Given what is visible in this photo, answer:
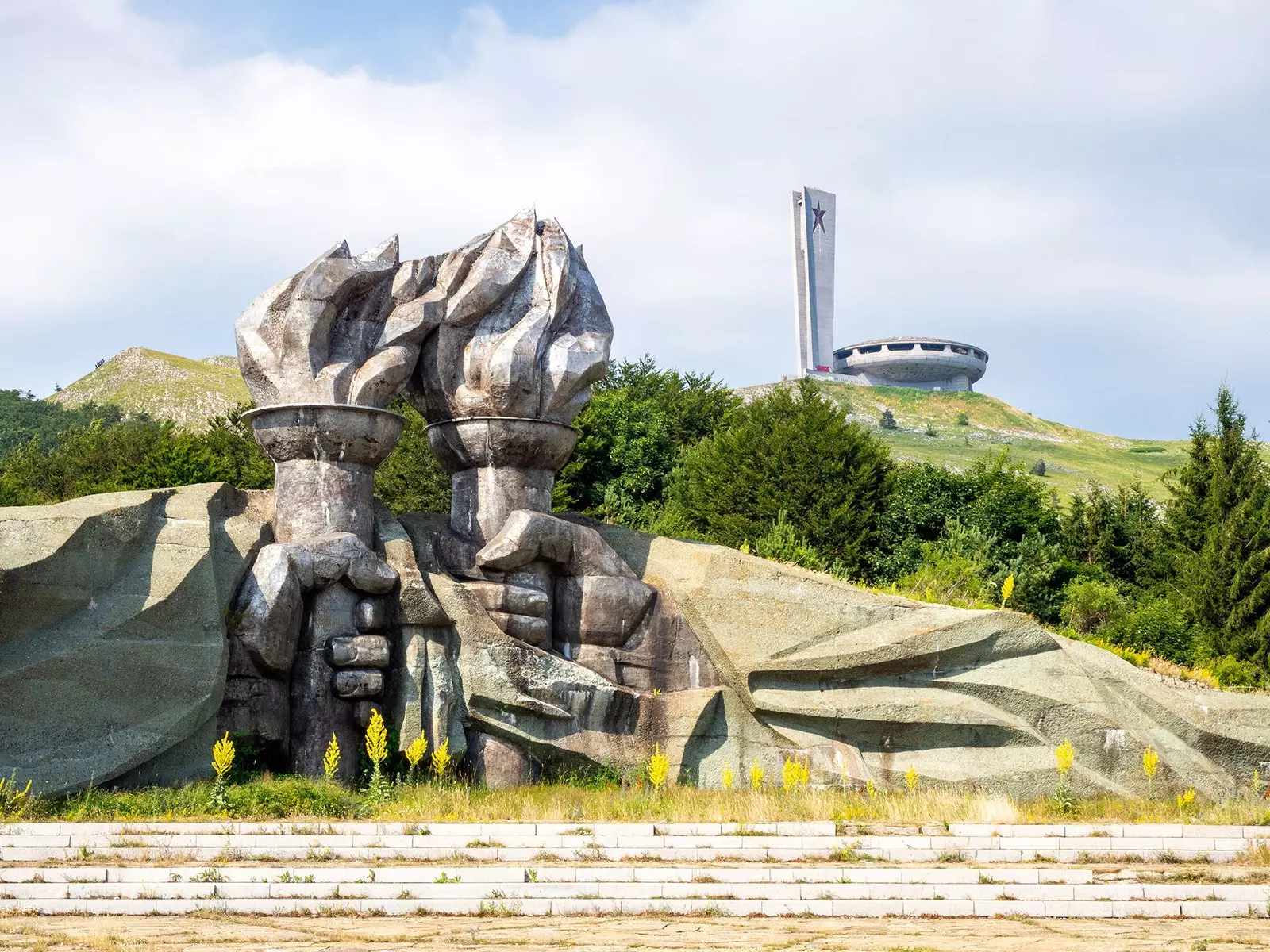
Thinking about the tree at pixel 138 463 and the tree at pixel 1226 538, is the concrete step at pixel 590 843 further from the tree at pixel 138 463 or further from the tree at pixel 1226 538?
the tree at pixel 138 463

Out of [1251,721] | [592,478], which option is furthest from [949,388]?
[1251,721]

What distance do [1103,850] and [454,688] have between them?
20.2 feet

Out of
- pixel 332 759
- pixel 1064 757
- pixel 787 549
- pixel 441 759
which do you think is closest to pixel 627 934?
pixel 441 759

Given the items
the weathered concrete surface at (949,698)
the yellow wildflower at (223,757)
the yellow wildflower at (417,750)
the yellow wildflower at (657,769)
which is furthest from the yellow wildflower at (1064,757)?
the yellow wildflower at (223,757)

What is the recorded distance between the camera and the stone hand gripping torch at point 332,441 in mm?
14203

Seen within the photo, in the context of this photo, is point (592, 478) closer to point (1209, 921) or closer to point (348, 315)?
point (348, 315)

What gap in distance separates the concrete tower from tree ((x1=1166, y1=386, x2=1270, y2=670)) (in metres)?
87.3

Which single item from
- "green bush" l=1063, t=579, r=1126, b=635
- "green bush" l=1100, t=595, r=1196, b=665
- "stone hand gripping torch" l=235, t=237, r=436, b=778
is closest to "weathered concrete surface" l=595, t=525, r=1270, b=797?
"stone hand gripping torch" l=235, t=237, r=436, b=778

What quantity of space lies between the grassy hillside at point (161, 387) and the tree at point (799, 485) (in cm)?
4347

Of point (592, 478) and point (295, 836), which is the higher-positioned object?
point (592, 478)

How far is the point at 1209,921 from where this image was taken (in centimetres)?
930

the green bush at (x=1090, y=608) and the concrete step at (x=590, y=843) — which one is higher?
the green bush at (x=1090, y=608)

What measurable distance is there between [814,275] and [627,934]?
112955mm

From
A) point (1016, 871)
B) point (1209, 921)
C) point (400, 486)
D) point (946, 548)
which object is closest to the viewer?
point (1209, 921)
